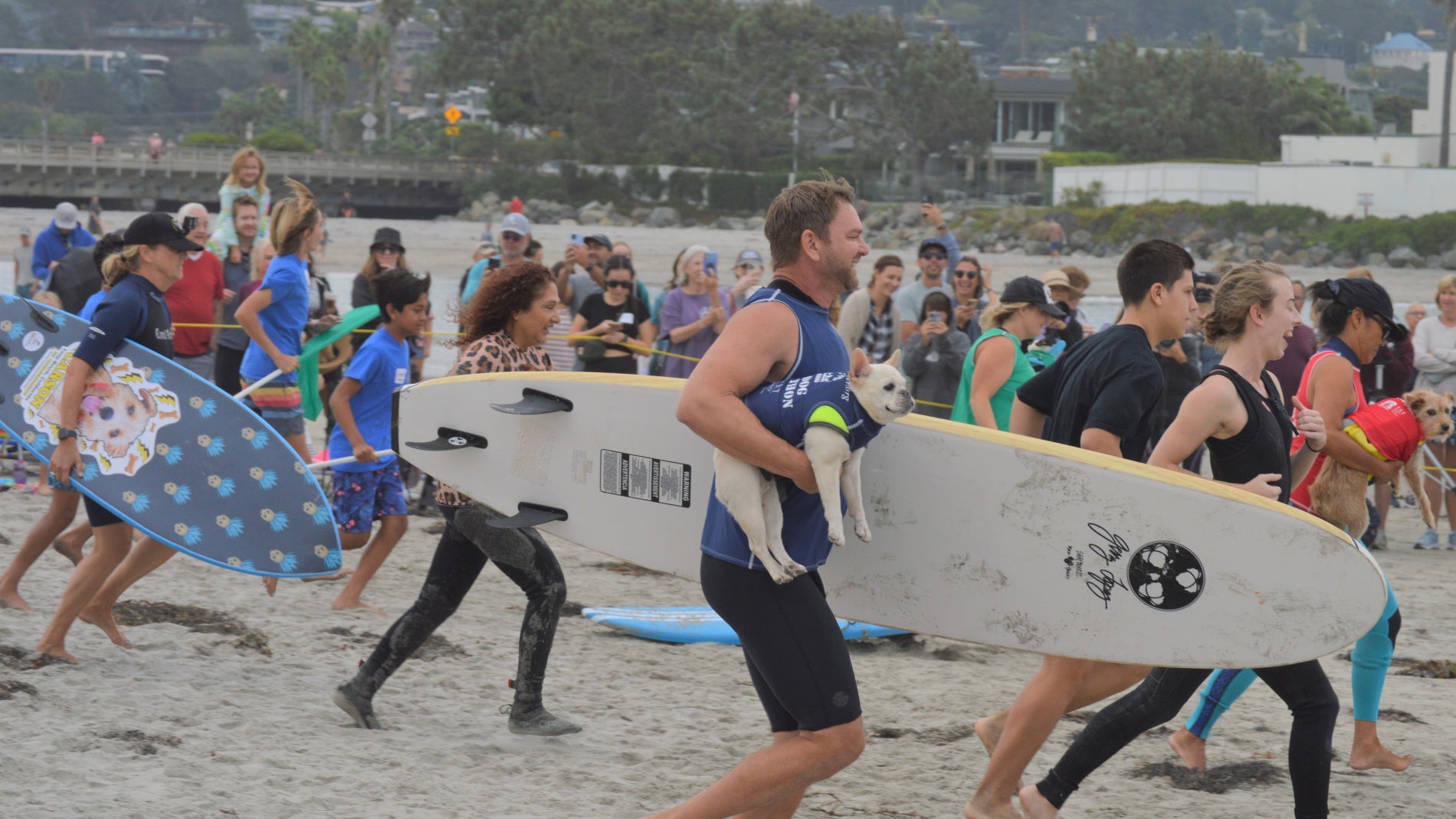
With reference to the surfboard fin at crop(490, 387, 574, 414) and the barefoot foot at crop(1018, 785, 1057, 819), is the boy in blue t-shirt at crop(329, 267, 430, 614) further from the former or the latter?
the barefoot foot at crop(1018, 785, 1057, 819)

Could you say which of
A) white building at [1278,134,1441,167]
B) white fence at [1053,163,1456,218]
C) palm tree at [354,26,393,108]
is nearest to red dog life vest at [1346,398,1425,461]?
white fence at [1053,163,1456,218]

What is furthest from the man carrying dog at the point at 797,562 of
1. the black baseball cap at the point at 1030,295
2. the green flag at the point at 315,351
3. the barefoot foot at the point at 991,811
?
the green flag at the point at 315,351

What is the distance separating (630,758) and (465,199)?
222 ft

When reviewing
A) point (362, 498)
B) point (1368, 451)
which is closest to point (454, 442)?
point (362, 498)

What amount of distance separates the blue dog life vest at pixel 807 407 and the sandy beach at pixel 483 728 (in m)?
0.75

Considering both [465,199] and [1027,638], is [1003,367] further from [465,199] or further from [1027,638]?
[465,199]

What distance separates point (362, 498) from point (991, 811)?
3206 millimetres

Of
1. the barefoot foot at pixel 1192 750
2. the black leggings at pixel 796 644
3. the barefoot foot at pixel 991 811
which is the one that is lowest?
the barefoot foot at pixel 1192 750

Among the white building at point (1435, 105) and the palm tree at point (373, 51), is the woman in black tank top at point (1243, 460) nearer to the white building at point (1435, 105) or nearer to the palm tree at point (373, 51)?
the white building at point (1435, 105)

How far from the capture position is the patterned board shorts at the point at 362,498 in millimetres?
5719

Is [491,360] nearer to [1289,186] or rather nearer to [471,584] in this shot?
[471,584]

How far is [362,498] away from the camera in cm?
573

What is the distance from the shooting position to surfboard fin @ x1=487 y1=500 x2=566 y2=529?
148 inches

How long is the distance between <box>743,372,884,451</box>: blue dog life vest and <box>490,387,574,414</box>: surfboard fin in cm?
113
